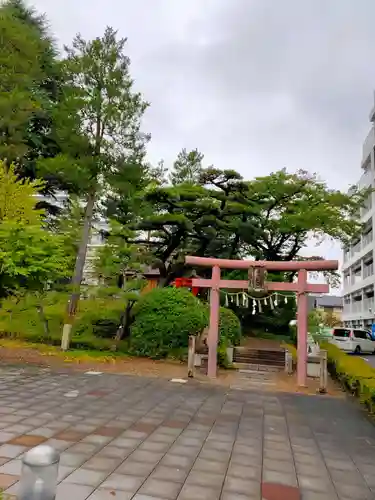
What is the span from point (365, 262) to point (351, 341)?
56.8ft

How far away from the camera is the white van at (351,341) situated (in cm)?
2330

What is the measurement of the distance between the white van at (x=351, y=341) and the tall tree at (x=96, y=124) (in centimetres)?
1610

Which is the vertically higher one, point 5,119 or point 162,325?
point 5,119

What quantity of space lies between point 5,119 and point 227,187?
10.3 meters

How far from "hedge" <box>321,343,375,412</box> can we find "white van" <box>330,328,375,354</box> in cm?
1090

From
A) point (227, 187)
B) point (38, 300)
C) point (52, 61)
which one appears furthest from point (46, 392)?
point (52, 61)

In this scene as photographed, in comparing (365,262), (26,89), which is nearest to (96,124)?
(26,89)

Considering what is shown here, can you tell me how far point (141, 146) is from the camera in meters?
16.5

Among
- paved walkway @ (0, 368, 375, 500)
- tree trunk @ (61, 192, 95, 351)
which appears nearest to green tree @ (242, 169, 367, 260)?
tree trunk @ (61, 192, 95, 351)

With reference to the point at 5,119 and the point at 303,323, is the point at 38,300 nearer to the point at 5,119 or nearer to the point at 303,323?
the point at 5,119

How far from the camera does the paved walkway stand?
12.1 ft

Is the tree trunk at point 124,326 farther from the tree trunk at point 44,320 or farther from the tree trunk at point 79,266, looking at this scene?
the tree trunk at point 44,320

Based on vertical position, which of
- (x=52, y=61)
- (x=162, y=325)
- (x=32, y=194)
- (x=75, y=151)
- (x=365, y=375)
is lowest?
(x=365, y=375)

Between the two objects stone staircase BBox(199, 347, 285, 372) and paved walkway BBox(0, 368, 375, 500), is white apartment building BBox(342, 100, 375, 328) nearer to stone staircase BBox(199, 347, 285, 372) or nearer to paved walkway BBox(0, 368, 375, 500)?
stone staircase BBox(199, 347, 285, 372)
